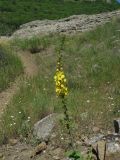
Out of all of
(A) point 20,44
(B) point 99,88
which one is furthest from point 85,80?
(A) point 20,44

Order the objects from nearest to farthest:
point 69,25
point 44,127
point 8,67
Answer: point 44,127, point 8,67, point 69,25

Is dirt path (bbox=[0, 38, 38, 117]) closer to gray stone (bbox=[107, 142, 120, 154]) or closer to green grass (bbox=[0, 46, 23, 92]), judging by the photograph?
green grass (bbox=[0, 46, 23, 92])

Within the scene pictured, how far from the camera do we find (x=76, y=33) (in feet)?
73.8

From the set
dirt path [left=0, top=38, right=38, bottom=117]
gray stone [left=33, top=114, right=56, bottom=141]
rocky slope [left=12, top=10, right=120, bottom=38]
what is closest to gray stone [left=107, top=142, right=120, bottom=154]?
gray stone [left=33, top=114, right=56, bottom=141]

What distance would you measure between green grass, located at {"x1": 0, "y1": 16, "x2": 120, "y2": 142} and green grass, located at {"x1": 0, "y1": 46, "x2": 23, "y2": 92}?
A: 2.24 ft

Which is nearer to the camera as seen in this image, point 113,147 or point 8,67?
point 113,147

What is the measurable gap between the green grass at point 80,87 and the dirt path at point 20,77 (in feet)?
0.87

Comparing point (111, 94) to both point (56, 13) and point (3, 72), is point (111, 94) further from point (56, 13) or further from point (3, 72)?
point (56, 13)

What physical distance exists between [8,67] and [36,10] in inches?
953

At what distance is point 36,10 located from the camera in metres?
40.5

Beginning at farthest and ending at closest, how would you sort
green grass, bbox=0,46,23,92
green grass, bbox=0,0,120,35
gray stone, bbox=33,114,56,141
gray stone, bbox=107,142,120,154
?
green grass, bbox=0,0,120,35 < green grass, bbox=0,46,23,92 < gray stone, bbox=33,114,56,141 < gray stone, bbox=107,142,120,154

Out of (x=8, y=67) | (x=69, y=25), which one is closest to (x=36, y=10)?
(x=69, y=25)

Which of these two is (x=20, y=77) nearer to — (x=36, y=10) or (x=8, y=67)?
(x=8, y=67)

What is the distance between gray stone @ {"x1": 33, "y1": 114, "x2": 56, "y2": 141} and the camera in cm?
1050
